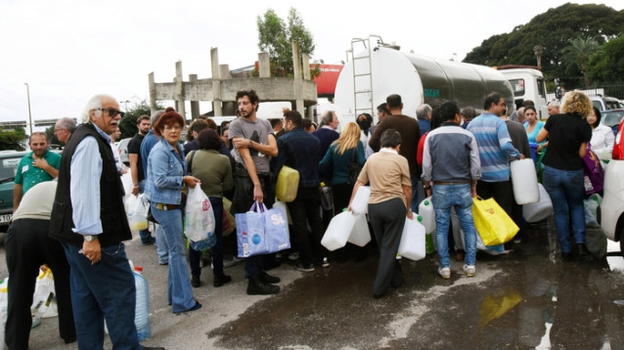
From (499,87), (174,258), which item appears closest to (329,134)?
(174,258)

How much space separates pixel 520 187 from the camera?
6113 mm

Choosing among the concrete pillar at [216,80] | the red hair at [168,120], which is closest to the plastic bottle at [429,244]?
the red hair at [168,120]

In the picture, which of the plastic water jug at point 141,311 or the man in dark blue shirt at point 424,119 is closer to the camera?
the plastic water jug at point 141,311

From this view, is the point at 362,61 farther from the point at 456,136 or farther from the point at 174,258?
the point at 174,258

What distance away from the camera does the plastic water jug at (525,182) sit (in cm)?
608

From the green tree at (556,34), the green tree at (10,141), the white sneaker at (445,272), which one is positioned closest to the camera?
the white sneaker at (445,272)

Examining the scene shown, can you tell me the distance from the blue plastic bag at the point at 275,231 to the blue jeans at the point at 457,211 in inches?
67.2

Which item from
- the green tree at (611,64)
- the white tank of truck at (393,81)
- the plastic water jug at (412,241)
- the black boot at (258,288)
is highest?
the green tree at (611,64)

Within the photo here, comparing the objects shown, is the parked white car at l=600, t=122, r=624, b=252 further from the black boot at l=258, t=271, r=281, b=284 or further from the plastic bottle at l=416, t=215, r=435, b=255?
the black boot at l=258, t=271, r=281, b=284

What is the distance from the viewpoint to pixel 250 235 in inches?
203

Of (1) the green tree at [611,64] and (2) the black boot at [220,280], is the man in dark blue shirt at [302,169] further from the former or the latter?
(1) the green tree at [611,64]

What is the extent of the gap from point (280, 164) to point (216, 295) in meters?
1.61

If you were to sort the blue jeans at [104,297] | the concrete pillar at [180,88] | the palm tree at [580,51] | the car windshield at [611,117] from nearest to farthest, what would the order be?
the blue jeans at [104,297]
the car windshield at [611,117]
the concrete pillar at [180,88]
the palm tree at [580,51]

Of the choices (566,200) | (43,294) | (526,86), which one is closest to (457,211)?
(566,200)
